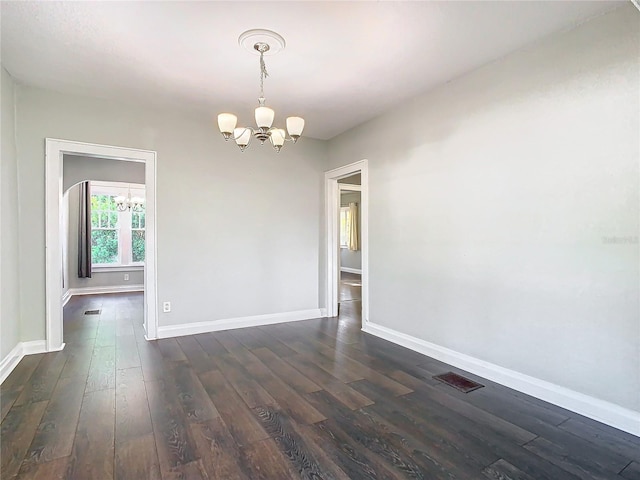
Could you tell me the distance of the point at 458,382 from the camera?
9.49 feet

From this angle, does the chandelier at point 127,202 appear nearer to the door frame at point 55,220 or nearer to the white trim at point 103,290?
the white trim at point 103,290

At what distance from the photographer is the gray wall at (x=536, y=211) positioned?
221cm

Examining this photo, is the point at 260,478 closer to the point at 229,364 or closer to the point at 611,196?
the point at 229,364

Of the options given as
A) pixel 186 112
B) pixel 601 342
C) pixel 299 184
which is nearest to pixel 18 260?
pixel 186 112

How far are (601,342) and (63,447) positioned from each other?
136 inches

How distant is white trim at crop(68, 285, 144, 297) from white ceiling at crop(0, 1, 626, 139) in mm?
5437

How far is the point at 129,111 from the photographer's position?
3.93 m

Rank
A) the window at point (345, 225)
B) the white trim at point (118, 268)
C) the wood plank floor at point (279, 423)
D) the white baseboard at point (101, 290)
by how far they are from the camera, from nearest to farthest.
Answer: the wood plank floor at point (279, 423) → the white baseboard at point (101, 290) → the white trim at point (118, 268) → the window at point (345, 225)

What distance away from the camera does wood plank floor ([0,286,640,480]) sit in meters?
1.81

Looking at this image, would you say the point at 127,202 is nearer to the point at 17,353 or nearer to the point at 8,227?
the point at 8,227

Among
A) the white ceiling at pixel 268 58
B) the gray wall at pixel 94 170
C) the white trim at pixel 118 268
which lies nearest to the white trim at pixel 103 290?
the white trim at pixel 118 268

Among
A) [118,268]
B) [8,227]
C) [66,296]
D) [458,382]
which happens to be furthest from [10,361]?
[118,268]

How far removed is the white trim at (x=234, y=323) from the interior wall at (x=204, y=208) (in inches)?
2.5

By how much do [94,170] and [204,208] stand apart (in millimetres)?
3023
